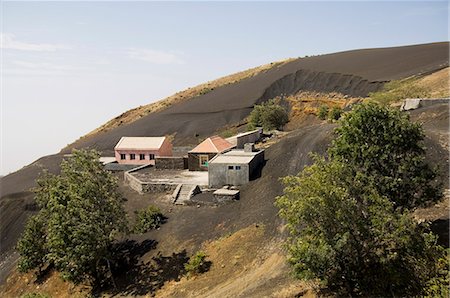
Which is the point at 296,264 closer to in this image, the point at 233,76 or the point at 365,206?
the point at 365,206

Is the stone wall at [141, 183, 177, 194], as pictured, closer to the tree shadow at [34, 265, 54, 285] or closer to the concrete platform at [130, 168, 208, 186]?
the concrete platform at [130, 168, 208, 186]

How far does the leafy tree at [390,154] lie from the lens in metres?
17.8

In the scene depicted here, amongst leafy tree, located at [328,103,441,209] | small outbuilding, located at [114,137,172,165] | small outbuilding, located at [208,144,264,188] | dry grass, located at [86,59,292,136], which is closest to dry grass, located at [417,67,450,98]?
small outbuilding, located at [208,144,264,188]

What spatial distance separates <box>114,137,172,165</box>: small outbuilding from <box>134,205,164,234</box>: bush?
16.5 meters

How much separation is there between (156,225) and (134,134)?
48275 millimetres

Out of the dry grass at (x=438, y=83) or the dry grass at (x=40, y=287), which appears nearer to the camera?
the dry grass at (x=40, y=287)

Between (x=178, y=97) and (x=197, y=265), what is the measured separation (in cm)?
8685

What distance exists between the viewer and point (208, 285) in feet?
76.6

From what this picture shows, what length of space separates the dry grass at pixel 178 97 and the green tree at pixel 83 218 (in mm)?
70473

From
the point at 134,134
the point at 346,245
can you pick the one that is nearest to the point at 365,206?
the point at 346,245

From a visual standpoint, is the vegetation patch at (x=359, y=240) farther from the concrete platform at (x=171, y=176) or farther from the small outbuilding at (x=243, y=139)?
the small outbuilding at (x=243, y=139)

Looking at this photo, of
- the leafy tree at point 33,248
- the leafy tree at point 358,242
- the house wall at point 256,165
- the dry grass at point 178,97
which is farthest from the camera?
the dry grass at point 178,97

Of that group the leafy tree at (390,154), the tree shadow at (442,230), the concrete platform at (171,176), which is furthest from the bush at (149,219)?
the tree shadow at (442,230)

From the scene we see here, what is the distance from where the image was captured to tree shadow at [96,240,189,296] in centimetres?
2595
